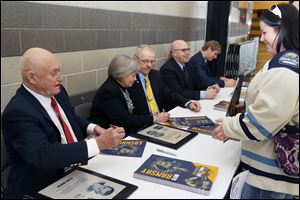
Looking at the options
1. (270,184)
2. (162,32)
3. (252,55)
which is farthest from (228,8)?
(270,184)

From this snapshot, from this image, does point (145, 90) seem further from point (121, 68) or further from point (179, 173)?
point (179, 173)

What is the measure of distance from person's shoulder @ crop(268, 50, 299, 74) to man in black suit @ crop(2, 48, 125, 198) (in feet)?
2.38

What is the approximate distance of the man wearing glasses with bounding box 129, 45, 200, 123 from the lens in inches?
94.4

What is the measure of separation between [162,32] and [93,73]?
4.67 ft

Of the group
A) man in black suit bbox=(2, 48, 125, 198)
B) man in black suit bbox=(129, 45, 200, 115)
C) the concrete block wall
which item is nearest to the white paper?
man in black suit bbox=(2, 48, 125, 198)

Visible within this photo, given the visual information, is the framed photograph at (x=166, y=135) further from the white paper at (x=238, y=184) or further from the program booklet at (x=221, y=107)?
the program booklet at (x=221, y=107)

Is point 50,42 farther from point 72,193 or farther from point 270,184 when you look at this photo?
point 270,184

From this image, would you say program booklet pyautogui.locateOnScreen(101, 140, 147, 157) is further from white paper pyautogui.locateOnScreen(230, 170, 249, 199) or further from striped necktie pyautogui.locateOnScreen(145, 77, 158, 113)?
striped necktie pyautogui.locateOnScreen(145, 77, 158, 113)

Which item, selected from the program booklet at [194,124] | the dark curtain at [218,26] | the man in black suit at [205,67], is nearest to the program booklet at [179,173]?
the program booklet at [194,124]

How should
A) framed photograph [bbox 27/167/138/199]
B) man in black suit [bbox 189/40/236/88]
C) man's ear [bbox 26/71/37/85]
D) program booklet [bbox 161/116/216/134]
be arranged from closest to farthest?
framed photograph [bbox 27/167/138/199] → man's ear [bbox 26/71/37/85] → program booklet [bbox 161/116/216/134] → man in black suit [bbox 189/40/236/88]

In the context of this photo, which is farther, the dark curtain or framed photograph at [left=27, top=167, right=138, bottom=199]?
the dark curtain

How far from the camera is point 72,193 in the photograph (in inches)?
44.6

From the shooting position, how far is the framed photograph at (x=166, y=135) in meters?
1.65

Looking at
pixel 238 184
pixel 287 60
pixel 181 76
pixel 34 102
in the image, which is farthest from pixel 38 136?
pixel 181 76
